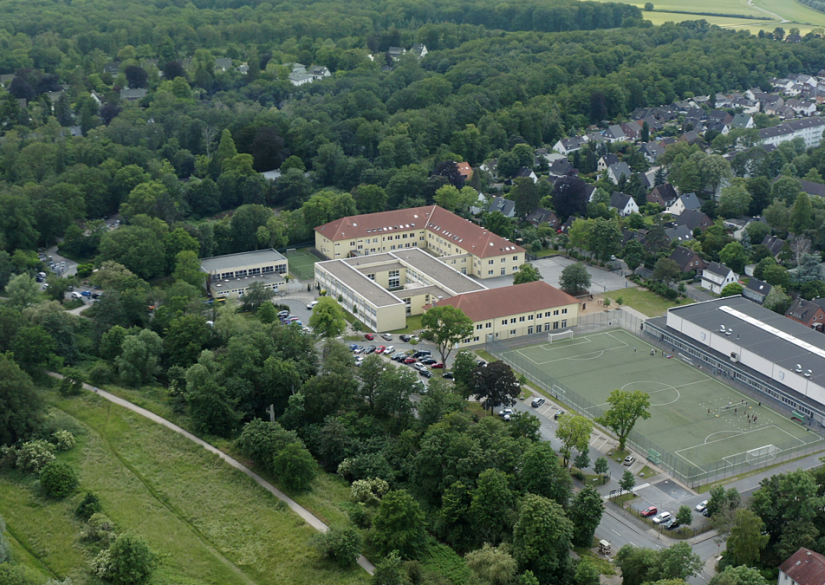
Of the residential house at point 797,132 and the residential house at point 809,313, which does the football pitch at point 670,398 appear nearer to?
the residential house at point 809,313

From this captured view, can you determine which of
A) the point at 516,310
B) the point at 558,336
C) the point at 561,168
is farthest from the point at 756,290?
the point at 561,168

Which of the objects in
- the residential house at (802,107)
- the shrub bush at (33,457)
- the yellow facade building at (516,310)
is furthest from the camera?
the residential house at (802,107)

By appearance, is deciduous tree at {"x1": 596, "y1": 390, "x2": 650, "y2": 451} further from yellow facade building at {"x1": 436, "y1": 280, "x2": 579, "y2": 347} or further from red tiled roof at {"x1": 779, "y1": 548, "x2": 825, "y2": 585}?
yellow facade building at {"x1": 436, "y1": 280, "x2": 579, "y2": 347}

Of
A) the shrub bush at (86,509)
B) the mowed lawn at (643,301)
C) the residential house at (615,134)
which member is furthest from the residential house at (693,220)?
the shrub bush at (86,509)

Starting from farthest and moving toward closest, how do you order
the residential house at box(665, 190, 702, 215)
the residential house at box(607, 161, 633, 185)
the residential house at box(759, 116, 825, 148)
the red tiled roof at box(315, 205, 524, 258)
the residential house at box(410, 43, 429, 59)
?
1. the residential house at box(410, 43, 429, 59)
2. the residential house at box(759, 116, 825, 148)
3. the residential house at box(607, 161, 633, 185)
4. the residential house at box(665, 190, 702, 215)
5. the red tiled roof at box(315, 205, 524, 258)

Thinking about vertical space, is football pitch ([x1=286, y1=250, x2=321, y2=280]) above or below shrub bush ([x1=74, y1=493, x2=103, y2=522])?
below

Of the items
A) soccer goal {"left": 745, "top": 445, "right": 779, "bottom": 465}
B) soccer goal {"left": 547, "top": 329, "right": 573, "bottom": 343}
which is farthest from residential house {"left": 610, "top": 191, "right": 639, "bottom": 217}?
soccer goal {"left": 745, "top": 445, "right": 779, "bottom": 465}

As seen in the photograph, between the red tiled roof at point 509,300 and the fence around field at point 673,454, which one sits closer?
the fence around field at point 673,454
